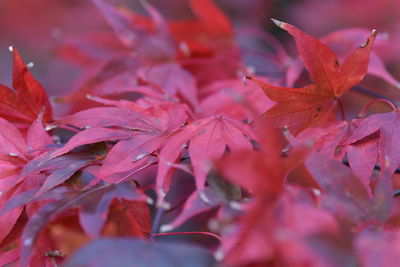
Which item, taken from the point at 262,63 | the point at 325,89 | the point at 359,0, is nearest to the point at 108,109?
the point at 325,89

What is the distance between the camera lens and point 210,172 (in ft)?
1.85

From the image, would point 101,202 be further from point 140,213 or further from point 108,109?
point 108,109

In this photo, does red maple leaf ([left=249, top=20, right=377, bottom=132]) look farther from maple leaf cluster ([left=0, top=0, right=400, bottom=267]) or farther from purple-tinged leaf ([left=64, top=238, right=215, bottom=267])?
purple-tinged leaf ([left=64, top=238, right=215, bottom=267])

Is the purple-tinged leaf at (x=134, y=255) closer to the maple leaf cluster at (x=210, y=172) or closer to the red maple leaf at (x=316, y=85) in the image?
the maple leaf cluster at (x=210, y=172)

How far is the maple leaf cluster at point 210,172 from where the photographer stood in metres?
0.44

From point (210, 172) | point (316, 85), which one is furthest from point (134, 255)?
point (316, 85)

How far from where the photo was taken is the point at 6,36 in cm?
201

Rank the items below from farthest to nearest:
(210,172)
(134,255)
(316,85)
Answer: (316,85), (210,172), (134,255)

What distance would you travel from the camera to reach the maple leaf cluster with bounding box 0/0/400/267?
437 mm

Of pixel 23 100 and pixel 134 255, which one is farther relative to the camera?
pixel 23 100

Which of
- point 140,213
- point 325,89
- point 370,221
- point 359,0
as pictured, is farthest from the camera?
point 359,0

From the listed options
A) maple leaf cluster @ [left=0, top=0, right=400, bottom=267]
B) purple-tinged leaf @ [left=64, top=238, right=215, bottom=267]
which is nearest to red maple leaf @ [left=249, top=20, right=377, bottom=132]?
maple leaf cluster @ [left=0, top=0, right=400, bottom=267]

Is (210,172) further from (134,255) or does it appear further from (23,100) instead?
(23,100)

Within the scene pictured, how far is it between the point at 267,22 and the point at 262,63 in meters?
0.82
